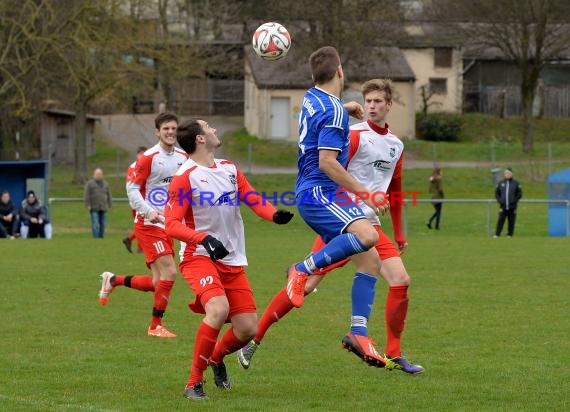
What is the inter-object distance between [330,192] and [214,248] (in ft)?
4.21

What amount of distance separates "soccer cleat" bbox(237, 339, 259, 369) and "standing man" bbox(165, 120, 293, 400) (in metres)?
0.45

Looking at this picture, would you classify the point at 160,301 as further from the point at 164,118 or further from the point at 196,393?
the point at 196,393

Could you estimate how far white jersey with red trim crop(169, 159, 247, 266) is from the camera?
24.0 ft

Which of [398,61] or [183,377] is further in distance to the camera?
[398,61]

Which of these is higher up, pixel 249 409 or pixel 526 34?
pixel 526 34

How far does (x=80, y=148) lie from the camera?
4084cm

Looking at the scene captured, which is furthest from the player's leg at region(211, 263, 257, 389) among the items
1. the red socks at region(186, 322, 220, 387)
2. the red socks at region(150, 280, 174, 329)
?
the red socks at region(150, 280, 174, 329)

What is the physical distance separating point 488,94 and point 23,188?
3475cm

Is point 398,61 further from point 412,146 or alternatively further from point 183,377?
point 183,377

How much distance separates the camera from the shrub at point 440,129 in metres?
53.0

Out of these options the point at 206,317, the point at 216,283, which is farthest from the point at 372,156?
the point at 206,317

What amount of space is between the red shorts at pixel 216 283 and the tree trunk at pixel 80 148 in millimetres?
33261

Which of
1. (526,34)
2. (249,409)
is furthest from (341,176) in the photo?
(526,34)

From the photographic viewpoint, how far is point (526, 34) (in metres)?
45.7
